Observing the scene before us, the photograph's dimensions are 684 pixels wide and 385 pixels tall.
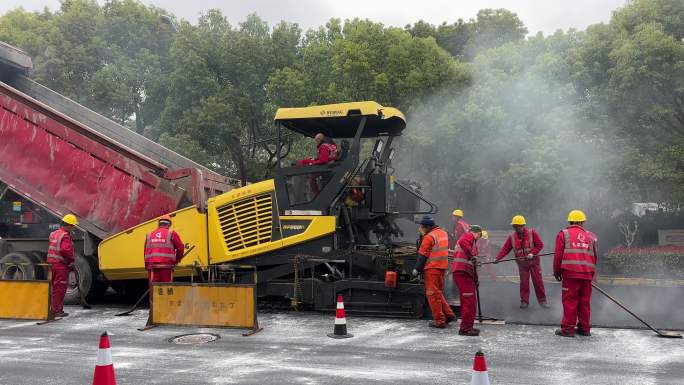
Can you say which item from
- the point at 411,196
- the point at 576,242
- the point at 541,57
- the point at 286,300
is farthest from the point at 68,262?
the point at 541,57

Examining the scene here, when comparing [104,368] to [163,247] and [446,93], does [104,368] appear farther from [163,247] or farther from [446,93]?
[446,93]

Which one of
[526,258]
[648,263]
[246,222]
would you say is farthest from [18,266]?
[648,263]

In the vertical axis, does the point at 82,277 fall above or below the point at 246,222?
below

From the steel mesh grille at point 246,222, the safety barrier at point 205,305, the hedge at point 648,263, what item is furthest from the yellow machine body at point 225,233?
the hedge at point 648,263

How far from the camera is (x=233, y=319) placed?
7051 millimetres

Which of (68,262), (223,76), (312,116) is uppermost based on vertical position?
(223,76)

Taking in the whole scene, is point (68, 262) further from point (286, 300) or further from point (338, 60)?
point (338, 60)

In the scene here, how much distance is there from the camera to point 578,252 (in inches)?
265

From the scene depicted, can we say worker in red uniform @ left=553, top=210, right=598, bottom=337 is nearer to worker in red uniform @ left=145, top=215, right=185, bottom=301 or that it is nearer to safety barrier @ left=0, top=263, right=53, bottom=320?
worker in red uniform @ left=145, top=215, right=185, bottom=301

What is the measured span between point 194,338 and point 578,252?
4808mm

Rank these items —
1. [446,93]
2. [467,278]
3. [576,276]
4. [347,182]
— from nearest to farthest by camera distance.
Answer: [576,276] → [467,278] → [347,182] → [446,93]

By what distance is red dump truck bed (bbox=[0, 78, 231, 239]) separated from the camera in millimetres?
8805

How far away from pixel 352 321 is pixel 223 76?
18765 millimetres

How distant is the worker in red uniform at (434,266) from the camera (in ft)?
23.2
